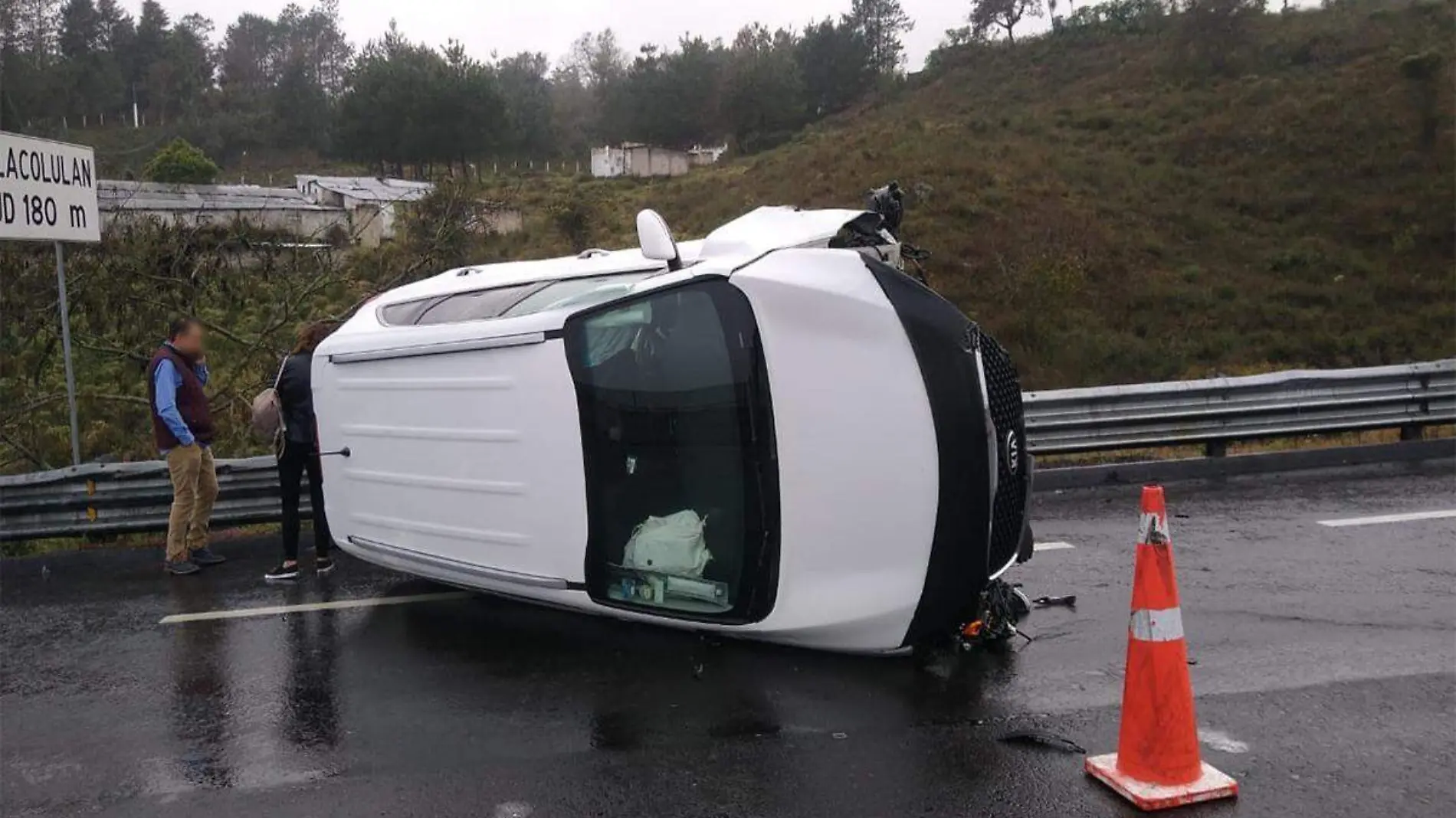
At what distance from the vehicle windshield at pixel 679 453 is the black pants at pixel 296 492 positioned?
2.67 meters

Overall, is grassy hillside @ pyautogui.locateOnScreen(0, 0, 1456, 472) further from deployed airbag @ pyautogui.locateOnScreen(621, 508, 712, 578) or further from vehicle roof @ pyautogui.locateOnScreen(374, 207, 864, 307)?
deployed airbag @ pyautogui.locateOnScreen(621, 508, 712, 578)

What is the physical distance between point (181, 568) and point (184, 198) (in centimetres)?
1530

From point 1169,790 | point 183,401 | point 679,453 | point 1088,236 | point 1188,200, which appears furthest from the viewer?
point 1188,200

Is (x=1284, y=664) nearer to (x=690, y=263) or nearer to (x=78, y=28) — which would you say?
(x=690, y=263)

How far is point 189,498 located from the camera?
23.2ft

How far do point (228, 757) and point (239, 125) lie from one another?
53570 millimetres

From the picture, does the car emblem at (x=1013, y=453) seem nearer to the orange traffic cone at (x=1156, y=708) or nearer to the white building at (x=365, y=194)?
the orange traffic cone at (x=1156, y=708)

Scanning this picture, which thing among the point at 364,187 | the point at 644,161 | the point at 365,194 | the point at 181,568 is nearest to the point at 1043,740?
the point at 181,568

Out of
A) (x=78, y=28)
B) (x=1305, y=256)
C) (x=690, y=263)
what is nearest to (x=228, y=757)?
(x=690, y=263)

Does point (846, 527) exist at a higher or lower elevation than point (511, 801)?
higher

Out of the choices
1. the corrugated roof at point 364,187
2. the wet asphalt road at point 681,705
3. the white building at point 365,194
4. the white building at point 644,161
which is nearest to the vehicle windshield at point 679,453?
the wet asphalt road at point 681,705

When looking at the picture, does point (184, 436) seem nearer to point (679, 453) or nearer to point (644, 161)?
point (679, 453)

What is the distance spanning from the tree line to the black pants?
27.0 meters

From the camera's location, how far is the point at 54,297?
1266cm
